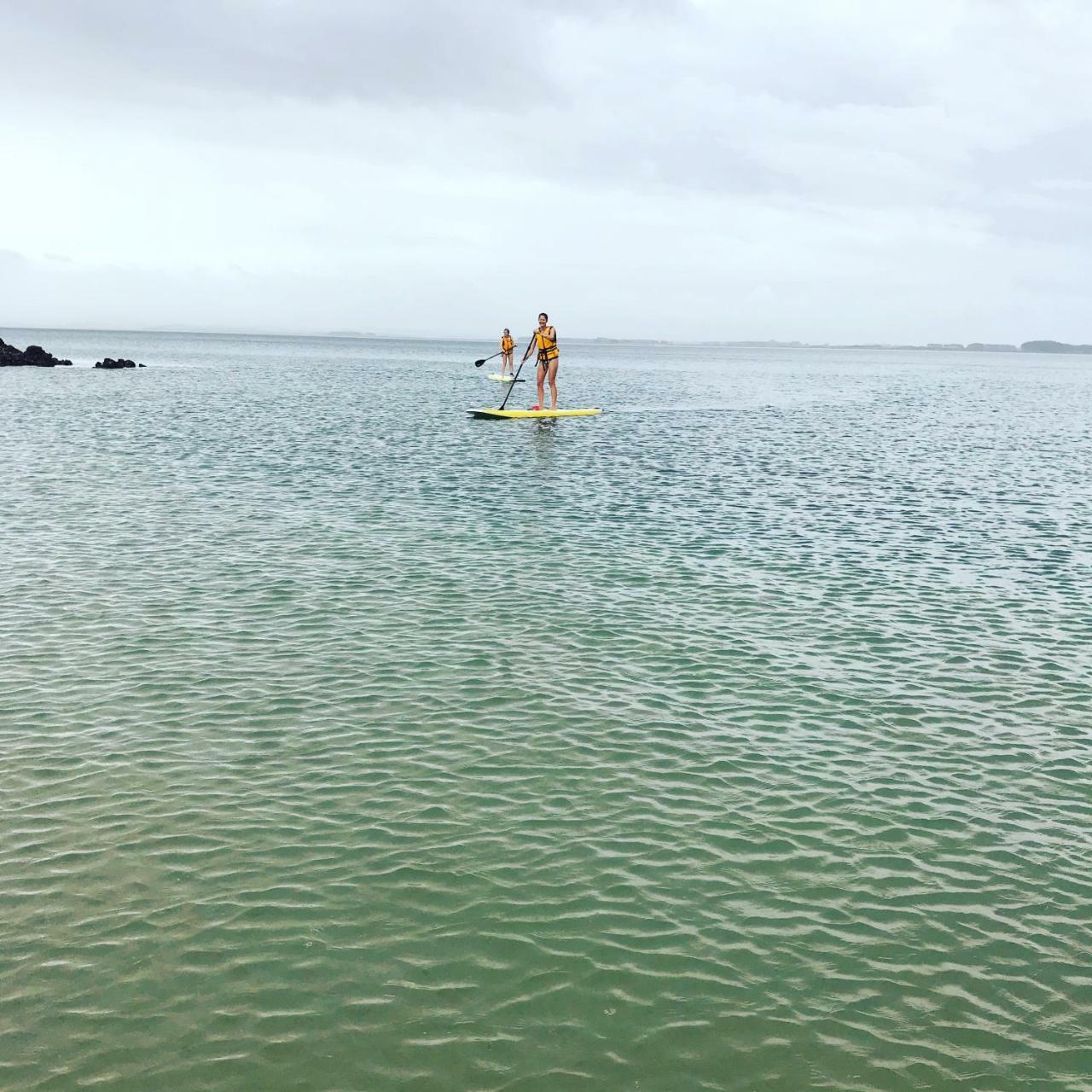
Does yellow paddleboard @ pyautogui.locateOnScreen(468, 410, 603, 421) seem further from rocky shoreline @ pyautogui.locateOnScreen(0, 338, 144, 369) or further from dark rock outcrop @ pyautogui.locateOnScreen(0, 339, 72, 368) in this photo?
dark rock outcrop @ pyautogui.locateOnScreen(0, 339, 72, 368)

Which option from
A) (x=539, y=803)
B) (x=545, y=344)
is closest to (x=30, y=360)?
(x=545, y=344)

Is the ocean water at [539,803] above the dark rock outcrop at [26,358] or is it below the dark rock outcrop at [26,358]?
below

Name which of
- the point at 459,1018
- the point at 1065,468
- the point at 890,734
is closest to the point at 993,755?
the point at 890,734

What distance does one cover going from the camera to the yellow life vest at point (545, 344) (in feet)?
A: 157

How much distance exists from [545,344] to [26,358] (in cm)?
8449

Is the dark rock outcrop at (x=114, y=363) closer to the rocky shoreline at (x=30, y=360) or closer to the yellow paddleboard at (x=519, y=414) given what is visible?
Answer: the rocky shoreline at (x=30, y=360)

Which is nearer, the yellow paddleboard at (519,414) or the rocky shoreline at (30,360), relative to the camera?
the yellow paddleboard at (519,414)

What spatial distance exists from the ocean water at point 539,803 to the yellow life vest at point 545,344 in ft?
69.3

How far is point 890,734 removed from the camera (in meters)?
14.0

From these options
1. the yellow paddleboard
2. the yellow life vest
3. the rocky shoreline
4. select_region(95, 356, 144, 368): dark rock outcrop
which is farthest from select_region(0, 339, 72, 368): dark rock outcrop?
the yellow life vest

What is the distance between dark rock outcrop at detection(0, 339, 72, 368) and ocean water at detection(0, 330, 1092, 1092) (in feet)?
306

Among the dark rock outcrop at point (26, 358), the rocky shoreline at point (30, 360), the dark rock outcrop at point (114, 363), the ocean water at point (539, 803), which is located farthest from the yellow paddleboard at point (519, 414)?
the dark rock outcrop at point (114, 363)

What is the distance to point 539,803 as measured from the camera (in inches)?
465

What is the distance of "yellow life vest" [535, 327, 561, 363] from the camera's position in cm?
4797
